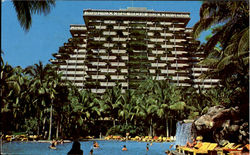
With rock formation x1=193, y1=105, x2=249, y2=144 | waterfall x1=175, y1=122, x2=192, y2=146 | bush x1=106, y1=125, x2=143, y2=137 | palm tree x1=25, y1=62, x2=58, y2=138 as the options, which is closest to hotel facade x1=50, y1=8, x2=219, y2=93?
bush x1=106, y1=125, x2=143, y2=137

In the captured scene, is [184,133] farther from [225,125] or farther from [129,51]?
[129,51]

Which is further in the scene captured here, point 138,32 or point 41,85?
point 138,32

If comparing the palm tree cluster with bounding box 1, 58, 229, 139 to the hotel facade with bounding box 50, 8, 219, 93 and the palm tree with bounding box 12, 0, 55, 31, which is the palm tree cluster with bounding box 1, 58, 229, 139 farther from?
the hotel facade with bounding box 50, 8, 219, 93

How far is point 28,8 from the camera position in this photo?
7691mm

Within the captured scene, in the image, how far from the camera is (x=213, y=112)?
15.9 m

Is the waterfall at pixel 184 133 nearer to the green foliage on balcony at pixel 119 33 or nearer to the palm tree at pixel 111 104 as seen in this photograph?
the palm tree at pixel 111 104

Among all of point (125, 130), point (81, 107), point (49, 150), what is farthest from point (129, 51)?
point (49, 150)

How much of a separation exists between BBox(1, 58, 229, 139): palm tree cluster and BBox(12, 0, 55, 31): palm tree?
20.7 metres

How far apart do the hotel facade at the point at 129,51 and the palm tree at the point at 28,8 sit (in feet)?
175

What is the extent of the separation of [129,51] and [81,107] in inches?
1342

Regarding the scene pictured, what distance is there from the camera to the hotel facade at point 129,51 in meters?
64.1

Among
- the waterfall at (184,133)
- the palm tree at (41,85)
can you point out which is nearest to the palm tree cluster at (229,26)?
the waterfall at (184,133)

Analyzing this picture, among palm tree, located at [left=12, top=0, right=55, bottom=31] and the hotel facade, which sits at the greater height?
the hotel facade

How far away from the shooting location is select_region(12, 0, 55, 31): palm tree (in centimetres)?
750
